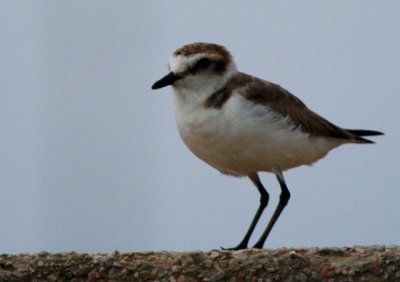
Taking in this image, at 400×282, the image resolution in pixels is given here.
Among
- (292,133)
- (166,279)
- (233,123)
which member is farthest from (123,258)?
(292,133)

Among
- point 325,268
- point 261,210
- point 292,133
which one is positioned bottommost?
point 325,268

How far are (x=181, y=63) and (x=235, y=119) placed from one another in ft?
2.06

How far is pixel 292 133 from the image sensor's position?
644 cm

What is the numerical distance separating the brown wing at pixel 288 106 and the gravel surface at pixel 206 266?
2.58m

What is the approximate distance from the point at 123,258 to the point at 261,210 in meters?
3.29

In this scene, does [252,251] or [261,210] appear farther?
[261,210]

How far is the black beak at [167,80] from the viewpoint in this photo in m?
6.10

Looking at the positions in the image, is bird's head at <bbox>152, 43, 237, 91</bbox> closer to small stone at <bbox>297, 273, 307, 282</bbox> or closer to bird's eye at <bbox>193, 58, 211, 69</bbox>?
bird's eye at <bbox>193, 58, 211, 69</bbox>

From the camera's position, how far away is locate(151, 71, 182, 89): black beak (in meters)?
6.10

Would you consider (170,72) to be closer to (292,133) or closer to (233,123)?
(233,123)

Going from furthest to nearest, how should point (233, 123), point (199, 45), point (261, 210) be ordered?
point (261, 210) → point (199, 45) → point (233, 123)

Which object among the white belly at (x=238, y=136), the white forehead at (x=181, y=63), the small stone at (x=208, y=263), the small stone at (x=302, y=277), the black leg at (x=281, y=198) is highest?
the white forehead at (x=181, y=63)

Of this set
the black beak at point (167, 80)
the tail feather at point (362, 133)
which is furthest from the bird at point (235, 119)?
the tail feather at point (362, 133)

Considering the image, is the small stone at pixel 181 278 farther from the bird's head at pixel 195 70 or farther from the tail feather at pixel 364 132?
the tail feather at pixel 364 132
